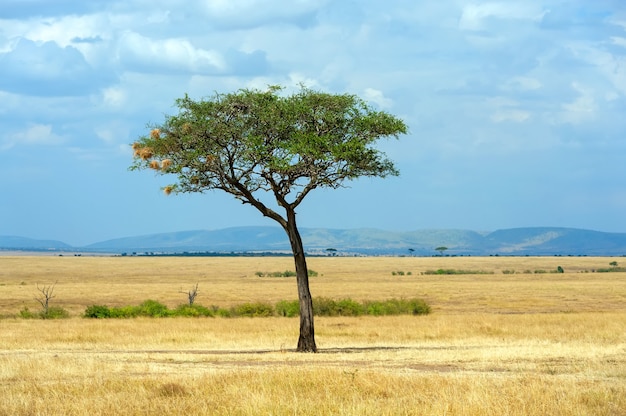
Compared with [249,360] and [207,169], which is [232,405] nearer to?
[249,360]

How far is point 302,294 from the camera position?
32.7 m

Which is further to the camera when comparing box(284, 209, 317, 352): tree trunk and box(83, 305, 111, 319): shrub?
box(83, 305, 111, 319): shrub

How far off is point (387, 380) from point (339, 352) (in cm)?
1244

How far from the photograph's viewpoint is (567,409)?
49.2ft

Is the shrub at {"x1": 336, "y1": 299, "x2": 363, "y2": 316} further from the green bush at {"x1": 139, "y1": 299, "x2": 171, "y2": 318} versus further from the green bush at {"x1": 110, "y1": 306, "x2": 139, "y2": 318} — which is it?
the green bush at {"x1": 110, "y1": 306, "x2": 139, "y2": 318}

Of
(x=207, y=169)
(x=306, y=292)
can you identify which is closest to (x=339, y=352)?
(x=306, y=292)

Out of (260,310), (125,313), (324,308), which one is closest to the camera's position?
(125,313)

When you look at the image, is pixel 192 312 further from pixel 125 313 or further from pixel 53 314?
pixel 53 314

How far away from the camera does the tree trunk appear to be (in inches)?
1256

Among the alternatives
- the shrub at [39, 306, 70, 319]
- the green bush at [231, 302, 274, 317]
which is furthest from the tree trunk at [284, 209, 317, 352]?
the shrub at [39, 306, 70, 319]

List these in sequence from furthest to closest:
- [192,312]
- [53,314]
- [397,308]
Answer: [397,308], [53,314], [192,312]

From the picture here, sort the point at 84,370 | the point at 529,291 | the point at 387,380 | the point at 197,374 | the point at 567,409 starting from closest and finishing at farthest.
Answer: the point at 567,409
the point at 387,380
the point at 197,374
the point at 84,370
the point at 529,291

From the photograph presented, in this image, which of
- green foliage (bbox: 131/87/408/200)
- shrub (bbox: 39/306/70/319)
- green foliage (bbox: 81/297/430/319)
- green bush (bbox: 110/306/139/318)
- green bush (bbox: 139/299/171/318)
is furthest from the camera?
green bush (bbox: 139/299/171/318)

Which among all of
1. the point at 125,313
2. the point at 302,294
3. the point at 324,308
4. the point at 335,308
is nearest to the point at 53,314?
the point at 125,313
